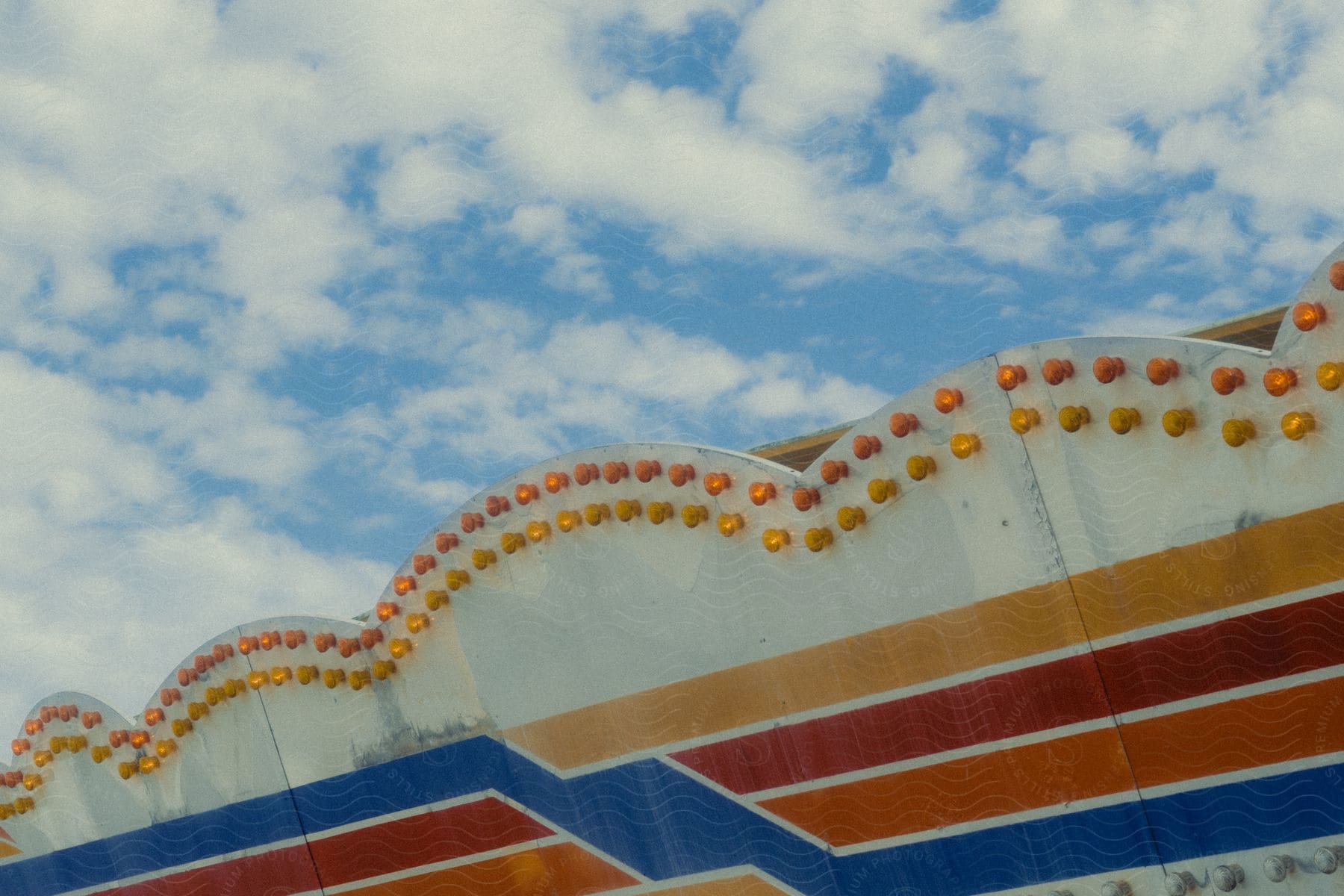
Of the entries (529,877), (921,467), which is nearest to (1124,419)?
(921,467)

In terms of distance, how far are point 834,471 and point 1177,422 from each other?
1112 millimetres

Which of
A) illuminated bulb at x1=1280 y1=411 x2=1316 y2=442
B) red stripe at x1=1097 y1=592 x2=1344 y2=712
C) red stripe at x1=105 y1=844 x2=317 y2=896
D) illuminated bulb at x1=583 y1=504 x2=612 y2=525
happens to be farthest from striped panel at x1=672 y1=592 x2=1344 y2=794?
red stripe at x1=105 y1=844 x2=317 y2=896

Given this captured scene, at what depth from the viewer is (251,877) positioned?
6.28 meters

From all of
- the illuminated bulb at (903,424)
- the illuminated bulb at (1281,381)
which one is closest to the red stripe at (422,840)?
the illuminated bulb at (903,424)

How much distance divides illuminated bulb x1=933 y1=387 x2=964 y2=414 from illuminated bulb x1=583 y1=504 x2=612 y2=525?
138 centimetres

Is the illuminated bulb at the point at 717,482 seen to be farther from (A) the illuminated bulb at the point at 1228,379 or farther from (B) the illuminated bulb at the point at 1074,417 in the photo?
(A) the illuminated bulb at the point at 1228,379

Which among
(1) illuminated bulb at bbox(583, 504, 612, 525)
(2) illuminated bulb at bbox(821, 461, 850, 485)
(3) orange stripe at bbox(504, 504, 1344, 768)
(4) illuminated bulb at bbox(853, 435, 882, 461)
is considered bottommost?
(3) orange stripe at bbox(504, 504, 1344, 768)

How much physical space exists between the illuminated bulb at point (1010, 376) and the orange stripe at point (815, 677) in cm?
59

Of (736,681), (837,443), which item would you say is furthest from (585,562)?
(837,443)

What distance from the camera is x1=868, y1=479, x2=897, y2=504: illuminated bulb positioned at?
429 cm

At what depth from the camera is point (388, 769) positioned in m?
5.74

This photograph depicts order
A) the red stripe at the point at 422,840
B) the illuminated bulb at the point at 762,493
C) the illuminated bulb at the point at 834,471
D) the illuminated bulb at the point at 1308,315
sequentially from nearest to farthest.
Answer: the illuminated bulb at the point at 1308,315
the illuminated bulb at the point at 834,471
the illuminated bulb at the point at 762,493
the red stripe at the point at 422,840

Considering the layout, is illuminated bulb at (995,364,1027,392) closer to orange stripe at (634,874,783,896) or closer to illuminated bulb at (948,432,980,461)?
illuminated bulb at (948,432,980,461)

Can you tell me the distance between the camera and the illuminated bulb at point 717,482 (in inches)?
184
